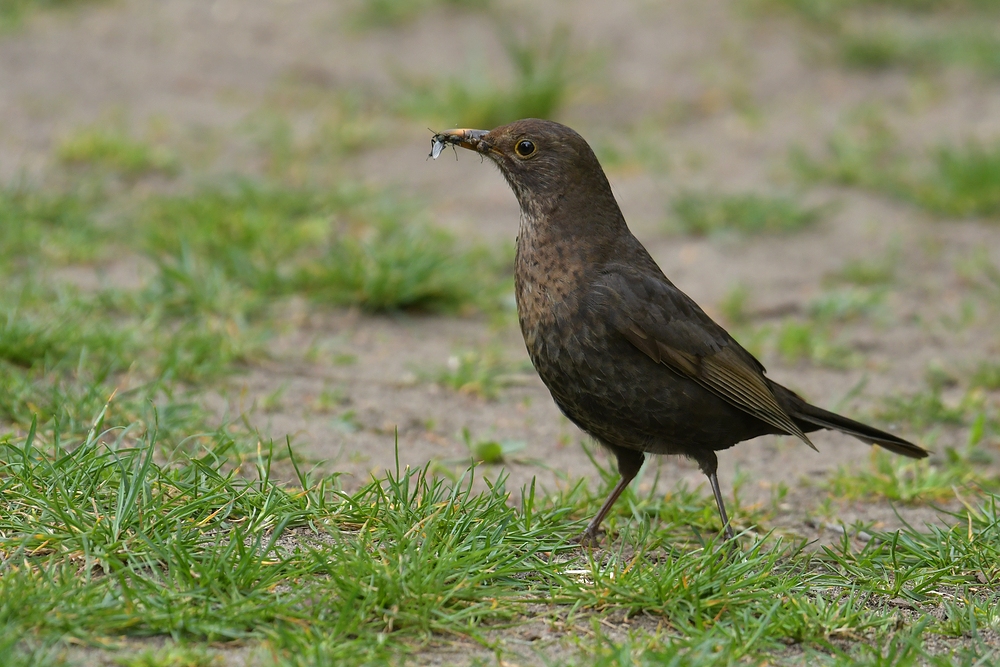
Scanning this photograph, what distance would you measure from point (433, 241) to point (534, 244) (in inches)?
99.6

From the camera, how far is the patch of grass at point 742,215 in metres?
7.77

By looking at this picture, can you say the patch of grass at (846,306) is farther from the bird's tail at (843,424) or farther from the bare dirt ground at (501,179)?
the bird's tail at (843,424)

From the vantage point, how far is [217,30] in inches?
404

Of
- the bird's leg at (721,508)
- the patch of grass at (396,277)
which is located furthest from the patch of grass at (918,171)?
the bird's leg at (721,508)

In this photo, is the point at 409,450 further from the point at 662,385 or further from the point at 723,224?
the point at 723,224

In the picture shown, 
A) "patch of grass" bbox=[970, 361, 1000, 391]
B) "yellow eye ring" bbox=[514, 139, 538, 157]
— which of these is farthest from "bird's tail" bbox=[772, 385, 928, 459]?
"patch of grass" bbox=[970, 361, 1000, 391]

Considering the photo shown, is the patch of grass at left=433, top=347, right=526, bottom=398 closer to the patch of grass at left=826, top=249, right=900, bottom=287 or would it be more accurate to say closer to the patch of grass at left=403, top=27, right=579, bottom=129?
the patch of grass at left=826, top=249, right=900, bottom=287

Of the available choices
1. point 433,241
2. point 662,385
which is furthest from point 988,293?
point 662,385

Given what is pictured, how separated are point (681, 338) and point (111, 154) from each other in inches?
193

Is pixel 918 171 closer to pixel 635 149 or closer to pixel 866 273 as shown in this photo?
pixel 866 273

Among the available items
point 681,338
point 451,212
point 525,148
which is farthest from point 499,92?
point 681,338

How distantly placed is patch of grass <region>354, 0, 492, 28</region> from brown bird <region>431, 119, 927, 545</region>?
6218 mm

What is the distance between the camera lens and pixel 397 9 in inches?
411

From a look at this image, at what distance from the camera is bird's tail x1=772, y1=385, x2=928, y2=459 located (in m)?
4.49
